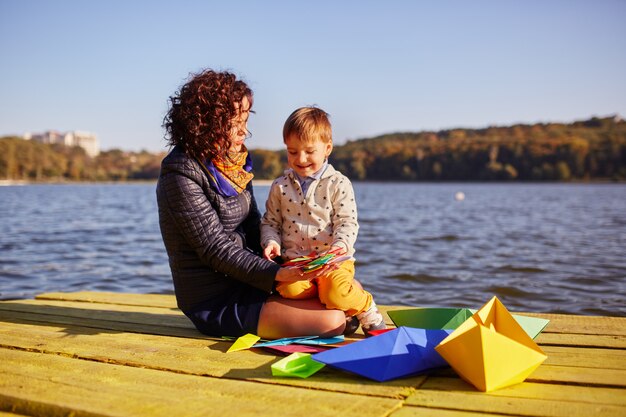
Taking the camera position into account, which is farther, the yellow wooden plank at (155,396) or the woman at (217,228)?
the woman at (217,228)

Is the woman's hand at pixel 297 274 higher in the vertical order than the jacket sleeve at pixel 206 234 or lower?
lower

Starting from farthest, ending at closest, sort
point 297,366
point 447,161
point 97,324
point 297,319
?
point 447,161
point 97,324
point 297,319
point 297,366

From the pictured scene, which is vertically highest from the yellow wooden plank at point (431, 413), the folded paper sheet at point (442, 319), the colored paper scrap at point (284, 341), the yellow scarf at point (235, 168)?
the yellow scarf at point (235, 168)

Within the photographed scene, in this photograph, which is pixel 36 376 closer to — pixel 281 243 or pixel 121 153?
pixel 281 243

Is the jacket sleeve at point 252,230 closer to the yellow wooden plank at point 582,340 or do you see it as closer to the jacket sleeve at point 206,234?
the jacket sleeve at point 206,234

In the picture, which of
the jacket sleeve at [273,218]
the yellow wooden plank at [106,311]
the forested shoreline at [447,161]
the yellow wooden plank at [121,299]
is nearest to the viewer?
the jacket sleeve at [273,218]

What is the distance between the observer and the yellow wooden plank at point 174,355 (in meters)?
2.38

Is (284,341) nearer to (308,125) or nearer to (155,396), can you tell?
(155,396)

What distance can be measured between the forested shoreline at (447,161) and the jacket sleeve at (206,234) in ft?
231

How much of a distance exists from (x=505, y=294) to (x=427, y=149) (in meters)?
86.9

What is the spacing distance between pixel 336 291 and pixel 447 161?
84140 mm

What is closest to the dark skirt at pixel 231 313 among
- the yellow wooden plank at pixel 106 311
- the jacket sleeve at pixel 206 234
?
the jacket sleeve at pixel 206 234

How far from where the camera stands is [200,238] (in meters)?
3.06

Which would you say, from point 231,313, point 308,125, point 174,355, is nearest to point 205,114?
point 308,125
